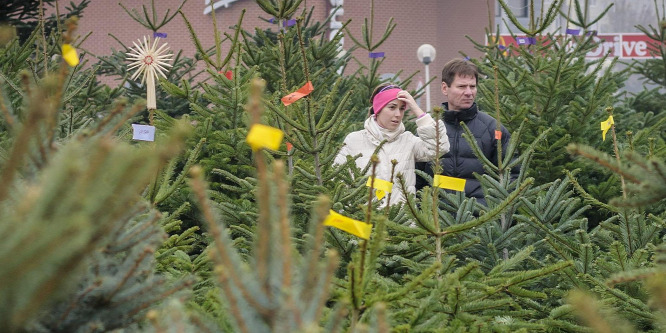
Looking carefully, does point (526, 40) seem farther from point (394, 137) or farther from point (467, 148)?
point (394, 137)

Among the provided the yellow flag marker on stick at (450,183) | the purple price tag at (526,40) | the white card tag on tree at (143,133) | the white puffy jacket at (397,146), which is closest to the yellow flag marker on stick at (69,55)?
the yellow flag marker on stick at (450,183)

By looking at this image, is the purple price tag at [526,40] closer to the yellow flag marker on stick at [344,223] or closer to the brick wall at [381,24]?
the yellow flag marker on stick at [344,223]

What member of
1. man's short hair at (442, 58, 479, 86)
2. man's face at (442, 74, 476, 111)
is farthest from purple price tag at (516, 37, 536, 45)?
man's face at (442, 74, 476, 111)

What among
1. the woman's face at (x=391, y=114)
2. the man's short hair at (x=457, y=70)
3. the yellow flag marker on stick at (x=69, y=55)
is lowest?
the woman's face at (x=391, y=114)

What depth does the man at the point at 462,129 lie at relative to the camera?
17.3 ft

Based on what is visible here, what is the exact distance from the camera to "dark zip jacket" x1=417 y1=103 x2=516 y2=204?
525 cm

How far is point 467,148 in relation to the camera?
17.5ft

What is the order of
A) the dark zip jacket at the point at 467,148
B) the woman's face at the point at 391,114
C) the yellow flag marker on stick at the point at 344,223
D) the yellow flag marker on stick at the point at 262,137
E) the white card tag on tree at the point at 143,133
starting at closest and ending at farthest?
the yellow flag marker on stick at the point at 262,137
the yellow flag marker on stick at the point at 344,223
the white card tag on tree at the point at 143,133
the woman's face at the point at 391,114
the dark zip jacket at the point at 467,148

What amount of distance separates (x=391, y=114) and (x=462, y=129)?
2.02ft

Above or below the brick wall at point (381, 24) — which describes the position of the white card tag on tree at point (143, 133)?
below

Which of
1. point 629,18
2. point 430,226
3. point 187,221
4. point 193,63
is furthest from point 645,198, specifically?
point 629,18

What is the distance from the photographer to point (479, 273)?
9.43 feet

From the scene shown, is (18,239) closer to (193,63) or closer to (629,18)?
(193,63)

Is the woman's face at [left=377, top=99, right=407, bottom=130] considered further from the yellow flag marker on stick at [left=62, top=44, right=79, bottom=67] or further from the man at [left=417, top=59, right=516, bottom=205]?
the yellow flag marker on stick at [left=62, top=44, right=79, bottom=67]
